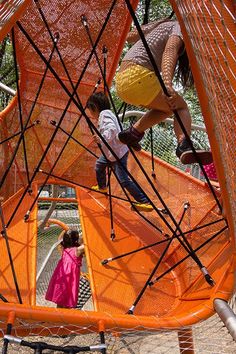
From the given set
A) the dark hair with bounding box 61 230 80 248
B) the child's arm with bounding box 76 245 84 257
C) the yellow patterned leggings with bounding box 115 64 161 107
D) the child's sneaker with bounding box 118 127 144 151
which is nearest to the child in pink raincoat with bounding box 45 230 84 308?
the child's arm with bounding box 76 245 84 257

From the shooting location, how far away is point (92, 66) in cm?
427

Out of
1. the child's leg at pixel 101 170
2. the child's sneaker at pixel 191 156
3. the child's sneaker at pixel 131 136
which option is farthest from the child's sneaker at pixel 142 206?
the child's sneaker at pixel 191 156

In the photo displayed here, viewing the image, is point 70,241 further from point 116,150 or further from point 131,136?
point 131,136

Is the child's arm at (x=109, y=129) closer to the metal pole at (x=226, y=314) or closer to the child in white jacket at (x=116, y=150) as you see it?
the child in white jacket at (x=116, y=150)

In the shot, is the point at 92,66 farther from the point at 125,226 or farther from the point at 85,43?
the point at 125,226

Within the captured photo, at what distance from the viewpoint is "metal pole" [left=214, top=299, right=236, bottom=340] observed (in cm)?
174

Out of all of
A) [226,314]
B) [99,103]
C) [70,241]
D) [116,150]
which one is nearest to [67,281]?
[70,241]

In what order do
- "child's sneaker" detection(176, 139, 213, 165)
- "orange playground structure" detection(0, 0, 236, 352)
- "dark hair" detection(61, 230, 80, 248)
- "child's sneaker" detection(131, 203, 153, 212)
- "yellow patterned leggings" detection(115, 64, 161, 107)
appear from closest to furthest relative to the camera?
"orange playground structure" detection(0, 0, 236, 352), "child's sneaker" detection(176, 139, 213, 165), "yellow patterned leggings" detection(115, 64, 161, 107), "child's sneaker" detection(131, 203, 153, 212), "dark hair" detection(61, 230, 80, 248)

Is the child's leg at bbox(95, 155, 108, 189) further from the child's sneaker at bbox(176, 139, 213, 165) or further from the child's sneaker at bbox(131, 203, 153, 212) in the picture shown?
the child's sneaker at bbox(176, 139, 213, 165)

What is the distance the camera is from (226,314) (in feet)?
6.19

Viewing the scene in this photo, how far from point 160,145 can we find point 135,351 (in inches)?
97.6

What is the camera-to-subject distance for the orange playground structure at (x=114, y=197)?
5.65 ft

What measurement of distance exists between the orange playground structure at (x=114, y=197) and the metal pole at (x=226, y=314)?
6 cm

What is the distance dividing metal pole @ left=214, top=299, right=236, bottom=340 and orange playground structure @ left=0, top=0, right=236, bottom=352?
0.06 m
